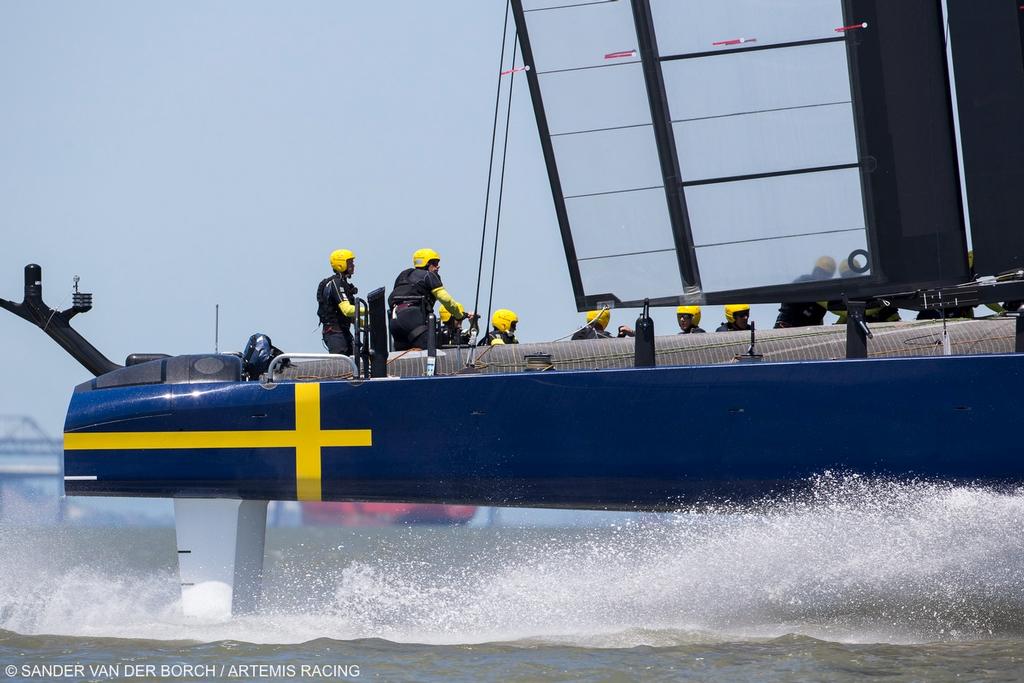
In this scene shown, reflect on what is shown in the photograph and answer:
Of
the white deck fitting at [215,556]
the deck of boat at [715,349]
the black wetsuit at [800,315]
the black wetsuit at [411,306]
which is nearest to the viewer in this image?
the deck of boat at [715,349]

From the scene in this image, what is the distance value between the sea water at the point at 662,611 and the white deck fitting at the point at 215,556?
103 millimetres

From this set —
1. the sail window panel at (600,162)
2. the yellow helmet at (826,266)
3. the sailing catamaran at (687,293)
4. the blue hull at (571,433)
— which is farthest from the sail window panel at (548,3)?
the blue hull at (571,433)

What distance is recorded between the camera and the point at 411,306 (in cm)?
693

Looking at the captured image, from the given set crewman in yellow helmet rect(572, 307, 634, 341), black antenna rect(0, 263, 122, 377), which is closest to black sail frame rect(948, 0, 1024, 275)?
crewman in yellow helmet rect(572, 307, 634, 341)

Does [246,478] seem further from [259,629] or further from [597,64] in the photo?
[597,64]

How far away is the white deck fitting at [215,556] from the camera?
621 centimetres

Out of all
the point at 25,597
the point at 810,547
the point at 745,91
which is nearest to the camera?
the point at 810,547

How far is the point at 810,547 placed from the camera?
218 inches

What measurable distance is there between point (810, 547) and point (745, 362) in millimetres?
832

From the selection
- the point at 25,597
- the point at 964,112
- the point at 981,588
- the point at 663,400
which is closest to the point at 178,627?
the point at 25,597

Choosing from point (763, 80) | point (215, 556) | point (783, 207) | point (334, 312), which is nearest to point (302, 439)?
point (215, 556)

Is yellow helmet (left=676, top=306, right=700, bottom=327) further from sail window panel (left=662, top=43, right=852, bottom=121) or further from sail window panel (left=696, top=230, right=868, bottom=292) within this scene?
sail window panel (left=662, top=43, right=852, bottom=121)

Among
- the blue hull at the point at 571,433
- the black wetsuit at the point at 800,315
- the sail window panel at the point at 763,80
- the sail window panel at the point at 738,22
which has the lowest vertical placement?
the blue hull at the point at 571,433

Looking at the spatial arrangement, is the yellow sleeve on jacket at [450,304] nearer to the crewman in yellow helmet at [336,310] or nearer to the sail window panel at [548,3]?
the crewman in yellow helmet at [336,310]
